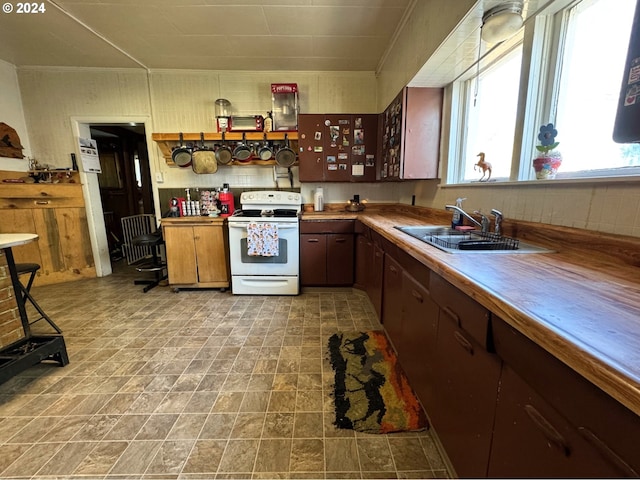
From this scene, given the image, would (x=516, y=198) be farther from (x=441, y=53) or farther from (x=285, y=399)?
(x=285, y=399)

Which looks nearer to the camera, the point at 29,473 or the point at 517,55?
the point at 29,473

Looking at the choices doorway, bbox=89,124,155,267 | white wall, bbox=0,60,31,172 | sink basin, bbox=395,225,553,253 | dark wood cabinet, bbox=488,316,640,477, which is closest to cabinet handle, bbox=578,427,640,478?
dark wood cabinet, bbox=488,316,640,477

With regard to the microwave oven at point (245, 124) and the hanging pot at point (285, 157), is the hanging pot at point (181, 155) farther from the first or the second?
the hanging pot at point (285, 157)

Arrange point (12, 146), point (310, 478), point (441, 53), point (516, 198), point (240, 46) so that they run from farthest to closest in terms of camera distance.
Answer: point (12, 146) < point (240, 46) < point (441, 53) < point (516, 198) < point (310, 478)

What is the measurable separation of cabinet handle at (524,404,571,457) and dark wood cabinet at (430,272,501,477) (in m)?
0.12

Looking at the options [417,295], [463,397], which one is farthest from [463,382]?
[417,295]

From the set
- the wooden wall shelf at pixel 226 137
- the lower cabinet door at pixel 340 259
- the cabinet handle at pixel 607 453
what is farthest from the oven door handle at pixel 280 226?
the cabinet handle at pixel 607 453

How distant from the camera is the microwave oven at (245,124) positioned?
322 cm

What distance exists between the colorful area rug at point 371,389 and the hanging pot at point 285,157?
2170mm

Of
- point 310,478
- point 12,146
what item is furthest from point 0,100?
point 310,478

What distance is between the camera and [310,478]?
1.09 m

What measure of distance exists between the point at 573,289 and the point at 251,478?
135cm

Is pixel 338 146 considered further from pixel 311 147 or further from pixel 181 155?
pixel 181 155

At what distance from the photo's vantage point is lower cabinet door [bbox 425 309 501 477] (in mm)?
798
